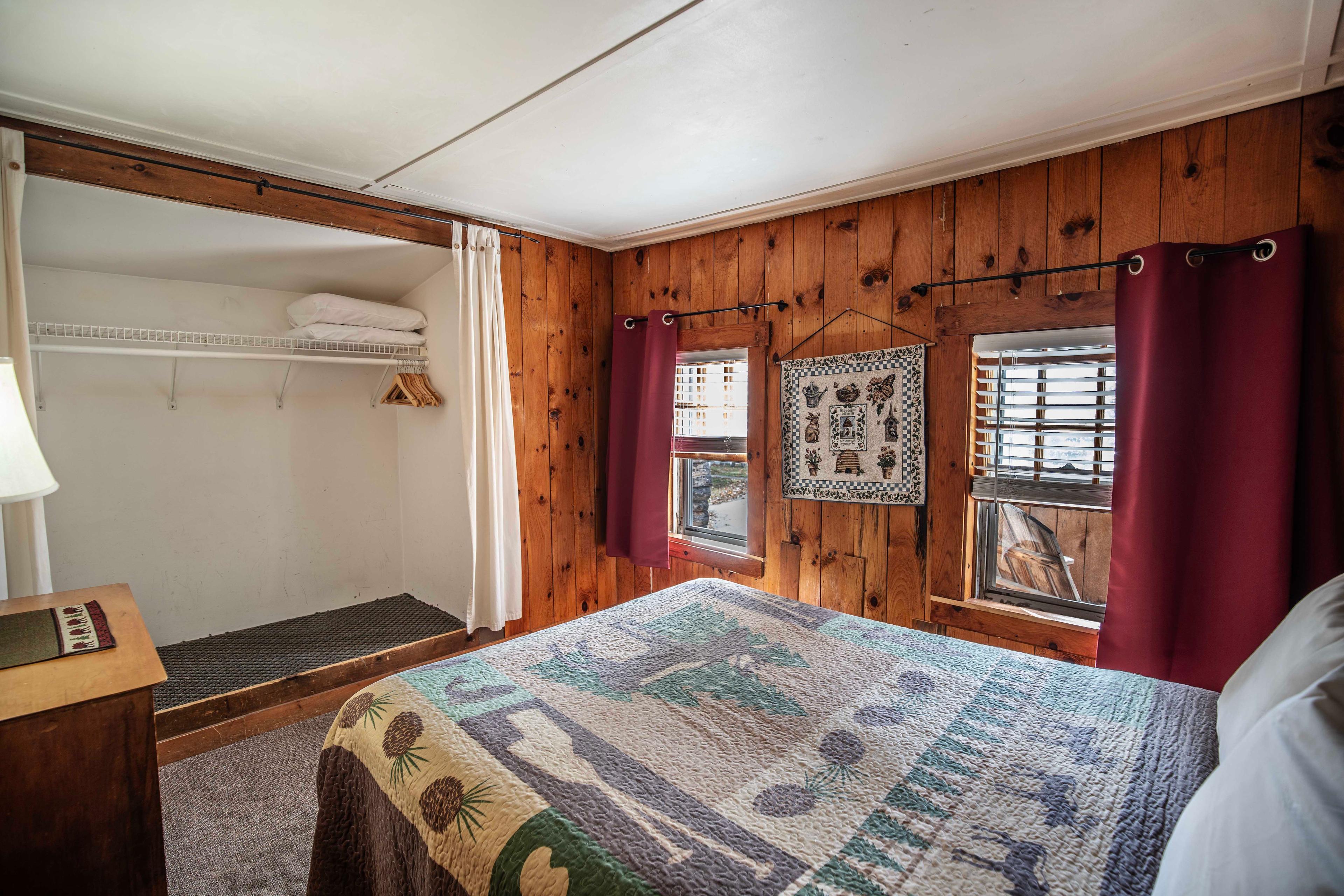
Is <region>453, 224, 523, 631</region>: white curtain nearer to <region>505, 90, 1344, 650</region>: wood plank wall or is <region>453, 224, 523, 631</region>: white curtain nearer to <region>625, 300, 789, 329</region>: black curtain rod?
<region>505, 90, 1344, 650</region>: wood plank wall

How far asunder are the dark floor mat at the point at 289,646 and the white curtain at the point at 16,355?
0.72m

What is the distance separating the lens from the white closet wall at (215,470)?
9.19 ft

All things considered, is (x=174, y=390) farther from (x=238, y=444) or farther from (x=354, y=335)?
(x=354, y=335)

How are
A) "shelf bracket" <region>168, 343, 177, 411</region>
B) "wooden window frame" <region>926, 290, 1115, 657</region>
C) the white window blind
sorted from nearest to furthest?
the white window blind → "wooden window frame" <region>926, 290, 1115, 657</region> → "shelf bracket" <region>168, 343, 177, 411</region>

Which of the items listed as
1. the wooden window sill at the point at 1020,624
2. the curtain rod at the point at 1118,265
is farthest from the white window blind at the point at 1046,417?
the wooden window sill at the point at 1020,624

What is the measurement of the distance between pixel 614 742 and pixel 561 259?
2.91 m

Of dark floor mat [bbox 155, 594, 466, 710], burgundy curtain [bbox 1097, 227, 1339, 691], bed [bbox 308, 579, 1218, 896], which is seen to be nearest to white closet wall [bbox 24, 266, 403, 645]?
dark floor mat [bbox 155, 594, 466, 710]

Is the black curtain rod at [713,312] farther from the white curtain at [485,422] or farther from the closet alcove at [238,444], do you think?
the closet alcove at [238,444]

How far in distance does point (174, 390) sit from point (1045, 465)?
4.12 m

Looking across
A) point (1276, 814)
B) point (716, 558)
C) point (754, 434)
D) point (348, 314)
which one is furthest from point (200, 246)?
point (1276, 814)

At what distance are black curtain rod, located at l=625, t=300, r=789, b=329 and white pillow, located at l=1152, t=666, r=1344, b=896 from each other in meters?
2.49

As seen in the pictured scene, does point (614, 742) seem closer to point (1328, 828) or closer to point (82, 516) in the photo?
point (1328, 828)

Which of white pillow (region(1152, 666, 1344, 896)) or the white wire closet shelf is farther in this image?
the white wire closet shelf

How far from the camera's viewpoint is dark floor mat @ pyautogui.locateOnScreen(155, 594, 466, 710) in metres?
2.60
